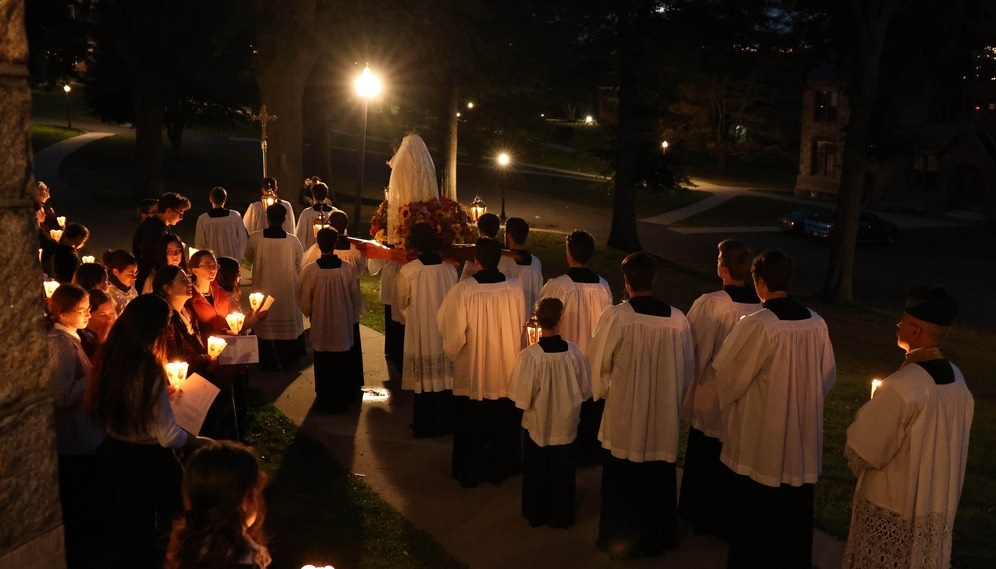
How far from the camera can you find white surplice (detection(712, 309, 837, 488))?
6230 mm

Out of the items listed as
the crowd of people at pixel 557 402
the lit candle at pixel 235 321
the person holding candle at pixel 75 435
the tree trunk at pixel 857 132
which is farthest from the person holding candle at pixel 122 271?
the tree trunk at pixel 857 132

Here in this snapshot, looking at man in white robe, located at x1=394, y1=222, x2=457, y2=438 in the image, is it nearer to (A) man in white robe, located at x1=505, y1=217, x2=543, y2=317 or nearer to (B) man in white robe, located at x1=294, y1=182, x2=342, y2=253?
(A) man in white robe, located at x1=505, y1=217, x2=543, y2=317

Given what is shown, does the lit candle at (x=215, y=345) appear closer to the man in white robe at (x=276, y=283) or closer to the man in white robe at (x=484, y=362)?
the man in white robe at (x=484, y=362)

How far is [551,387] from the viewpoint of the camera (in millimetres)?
7020

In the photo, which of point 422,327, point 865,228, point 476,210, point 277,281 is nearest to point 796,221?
point 865,228

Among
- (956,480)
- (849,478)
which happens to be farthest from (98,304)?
(849,478)

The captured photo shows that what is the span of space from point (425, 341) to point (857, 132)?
56.7 ft

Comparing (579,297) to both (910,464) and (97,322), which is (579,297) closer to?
(910,464)

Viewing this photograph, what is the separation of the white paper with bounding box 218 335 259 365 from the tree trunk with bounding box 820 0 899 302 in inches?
766

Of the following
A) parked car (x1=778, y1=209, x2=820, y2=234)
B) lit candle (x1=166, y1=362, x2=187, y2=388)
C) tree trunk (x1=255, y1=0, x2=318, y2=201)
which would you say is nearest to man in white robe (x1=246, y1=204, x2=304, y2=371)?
lit candle (x1=166, y1=362, x2=187, y2=388)

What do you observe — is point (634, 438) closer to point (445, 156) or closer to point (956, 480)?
point (956, 480)

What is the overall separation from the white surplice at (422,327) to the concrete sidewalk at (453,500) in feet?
2.05

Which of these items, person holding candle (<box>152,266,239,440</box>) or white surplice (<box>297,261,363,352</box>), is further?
white surplice (<box>297,261,363,352</box>)

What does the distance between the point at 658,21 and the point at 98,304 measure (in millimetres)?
21570
